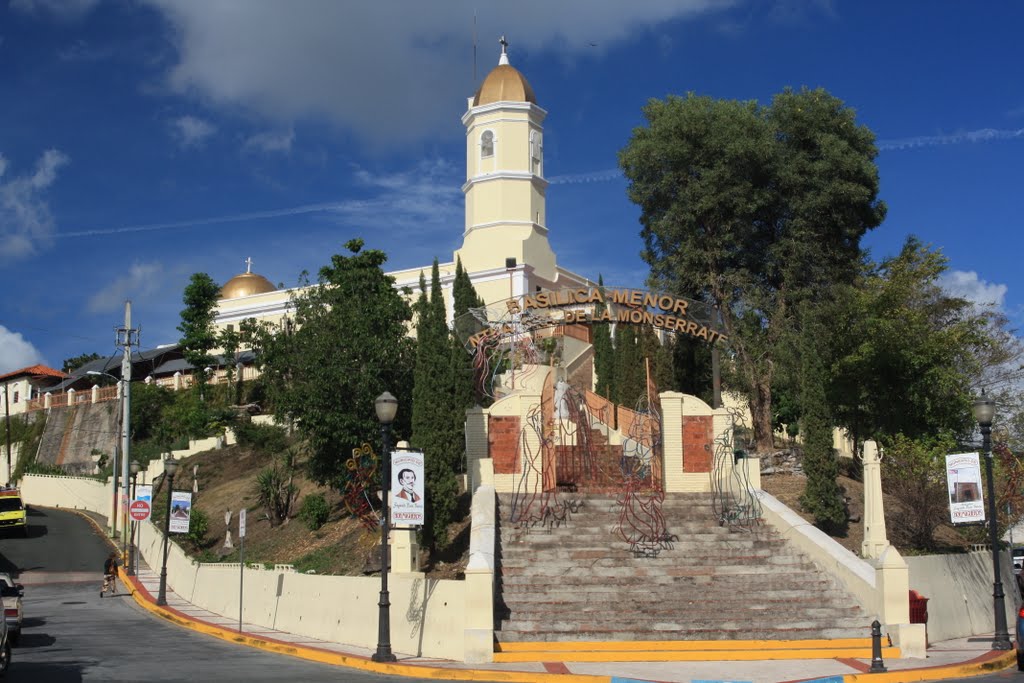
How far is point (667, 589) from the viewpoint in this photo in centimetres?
2091

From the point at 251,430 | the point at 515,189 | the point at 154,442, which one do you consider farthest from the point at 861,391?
the point at 154,442

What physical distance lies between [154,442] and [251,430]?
11.4 m

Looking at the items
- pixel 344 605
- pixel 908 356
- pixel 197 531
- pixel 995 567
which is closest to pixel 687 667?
pixel 995 567

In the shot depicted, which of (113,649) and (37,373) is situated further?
(37,373)

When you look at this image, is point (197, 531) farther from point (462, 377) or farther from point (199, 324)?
point (199, 324)

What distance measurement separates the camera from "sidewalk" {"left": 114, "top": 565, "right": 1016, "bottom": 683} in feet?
54.1

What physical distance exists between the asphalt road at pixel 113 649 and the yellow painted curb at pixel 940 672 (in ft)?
22.9

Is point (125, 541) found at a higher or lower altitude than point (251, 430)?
lower

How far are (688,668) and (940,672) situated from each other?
3858 mm

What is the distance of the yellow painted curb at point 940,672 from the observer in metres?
16.3

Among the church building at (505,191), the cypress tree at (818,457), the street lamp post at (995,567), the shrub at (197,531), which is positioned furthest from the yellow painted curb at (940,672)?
the church building at (505,191)

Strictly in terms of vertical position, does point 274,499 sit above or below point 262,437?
below

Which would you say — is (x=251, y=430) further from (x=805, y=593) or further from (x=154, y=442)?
(x=805, y=593)

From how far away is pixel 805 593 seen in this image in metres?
20.8
